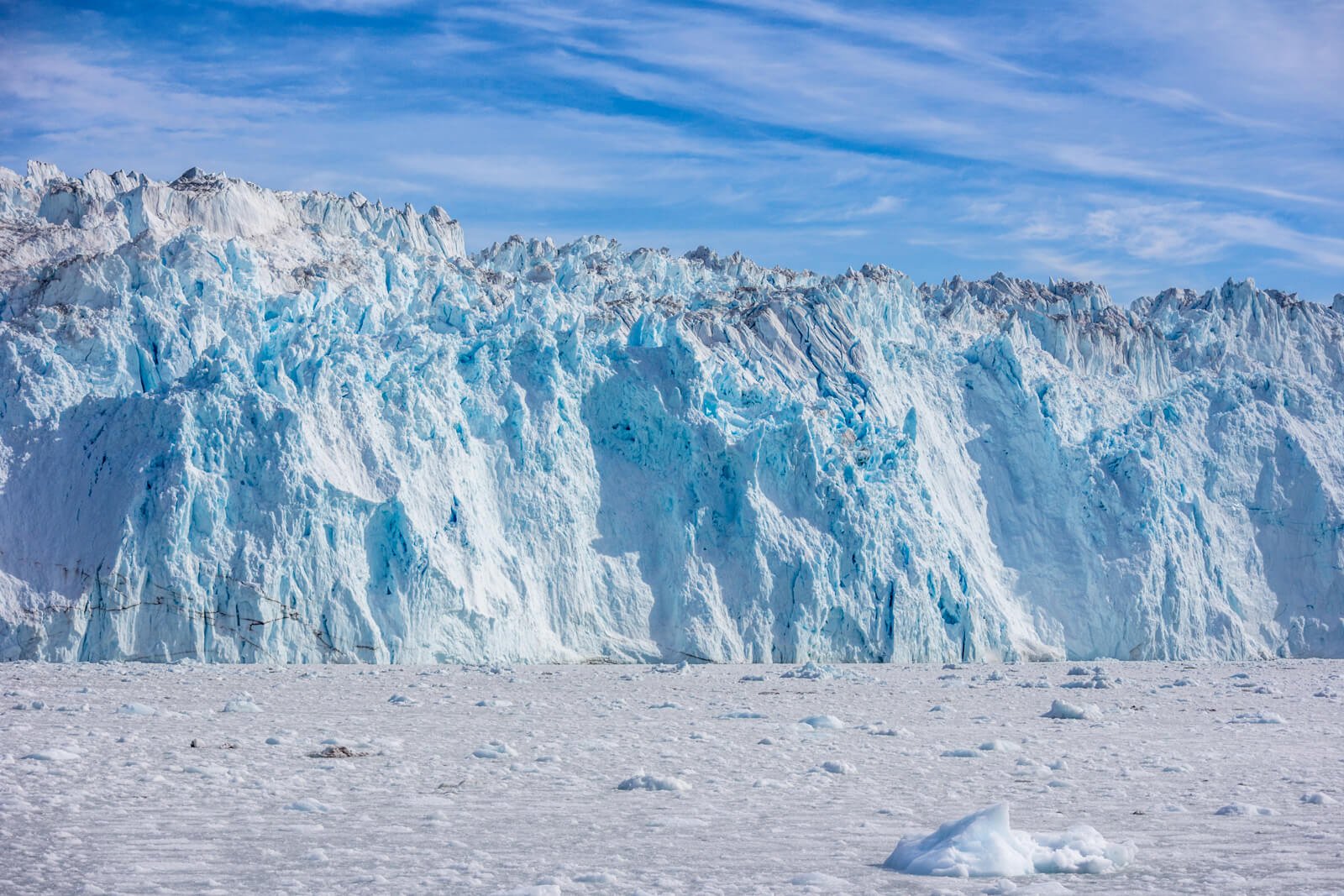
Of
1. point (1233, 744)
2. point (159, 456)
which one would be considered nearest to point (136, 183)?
point (159, 456)

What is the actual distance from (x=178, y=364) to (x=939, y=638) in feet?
52.2

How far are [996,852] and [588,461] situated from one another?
2084 centimetres

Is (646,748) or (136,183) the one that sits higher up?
(136,183)

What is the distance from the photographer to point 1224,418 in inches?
1330

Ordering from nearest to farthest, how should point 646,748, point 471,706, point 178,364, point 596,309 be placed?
1. point 646,748
2. point 471,706
3. point 178,364
4. point 596,309

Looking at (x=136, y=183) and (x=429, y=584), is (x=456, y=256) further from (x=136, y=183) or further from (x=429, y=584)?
(x=429, y=584)

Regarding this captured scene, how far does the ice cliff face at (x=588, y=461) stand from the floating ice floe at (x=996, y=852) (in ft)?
54.6

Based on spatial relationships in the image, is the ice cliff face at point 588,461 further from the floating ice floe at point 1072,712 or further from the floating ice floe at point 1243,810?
the floating ice floe at point 1243,810

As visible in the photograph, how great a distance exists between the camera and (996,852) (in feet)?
22.0

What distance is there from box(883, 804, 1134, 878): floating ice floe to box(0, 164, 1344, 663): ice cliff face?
16638mm

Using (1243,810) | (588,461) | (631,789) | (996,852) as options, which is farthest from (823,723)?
(588,461)

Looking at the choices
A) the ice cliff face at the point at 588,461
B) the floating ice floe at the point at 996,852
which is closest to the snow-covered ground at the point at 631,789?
the floating ice floe at the point at 996,852

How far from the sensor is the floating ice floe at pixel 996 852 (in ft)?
21.8

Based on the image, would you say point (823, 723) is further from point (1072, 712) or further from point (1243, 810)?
point (1243, 810)
